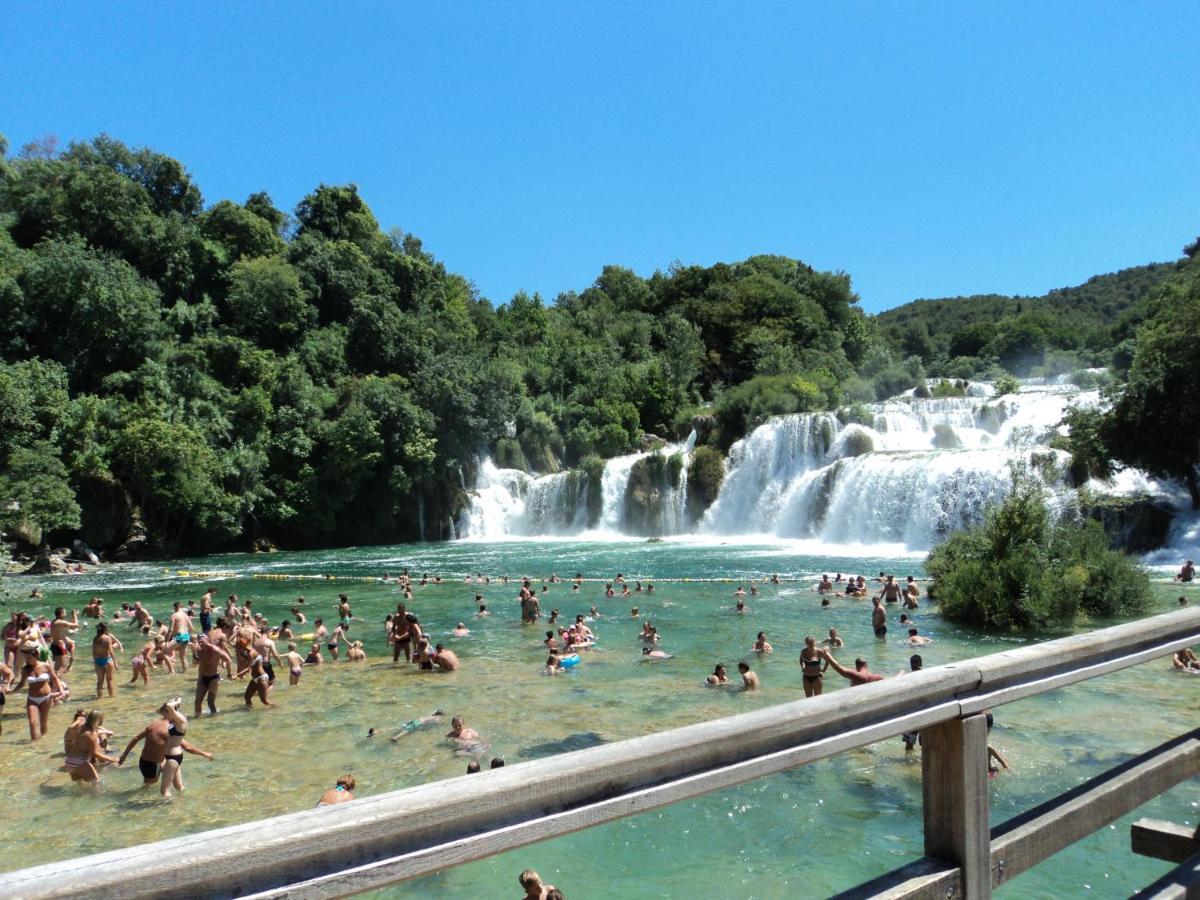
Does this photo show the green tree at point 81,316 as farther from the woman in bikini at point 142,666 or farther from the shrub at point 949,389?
the shrub at point 949,389

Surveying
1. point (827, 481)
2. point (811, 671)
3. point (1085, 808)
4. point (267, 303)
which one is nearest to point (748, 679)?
point (811, 671)

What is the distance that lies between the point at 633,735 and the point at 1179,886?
9.54m

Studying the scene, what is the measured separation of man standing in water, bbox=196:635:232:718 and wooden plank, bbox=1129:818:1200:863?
13.3 metres

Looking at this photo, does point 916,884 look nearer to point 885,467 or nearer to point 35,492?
point 885,467

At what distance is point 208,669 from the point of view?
13836 millimetres

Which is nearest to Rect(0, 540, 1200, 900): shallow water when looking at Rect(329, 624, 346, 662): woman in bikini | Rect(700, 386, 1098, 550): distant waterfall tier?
Rect(329, 624, 346, 662): woman in bikini

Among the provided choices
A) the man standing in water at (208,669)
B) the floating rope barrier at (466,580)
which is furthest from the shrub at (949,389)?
the man standing in water at (208,669)

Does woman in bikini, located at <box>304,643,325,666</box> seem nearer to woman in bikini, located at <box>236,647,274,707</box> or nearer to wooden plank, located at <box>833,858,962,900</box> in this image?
woman in bikini, located at <box>236,647,274,707</box>

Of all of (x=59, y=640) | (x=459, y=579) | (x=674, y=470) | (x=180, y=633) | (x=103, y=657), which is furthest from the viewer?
(x=674, y=470)

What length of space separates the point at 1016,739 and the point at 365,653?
502 inches

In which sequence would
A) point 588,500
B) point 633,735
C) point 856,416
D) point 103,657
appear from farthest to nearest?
point 588,500 → point 856,416 → point 103,657 → point 633,735

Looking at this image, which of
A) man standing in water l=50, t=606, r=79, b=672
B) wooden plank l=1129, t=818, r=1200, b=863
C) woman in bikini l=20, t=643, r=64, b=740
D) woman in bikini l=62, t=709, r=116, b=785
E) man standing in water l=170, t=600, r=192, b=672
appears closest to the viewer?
wooden plank l=1129, t=818, r=1200, b=863

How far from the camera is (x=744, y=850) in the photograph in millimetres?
8094

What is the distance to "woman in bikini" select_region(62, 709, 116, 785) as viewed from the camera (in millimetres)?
10633
